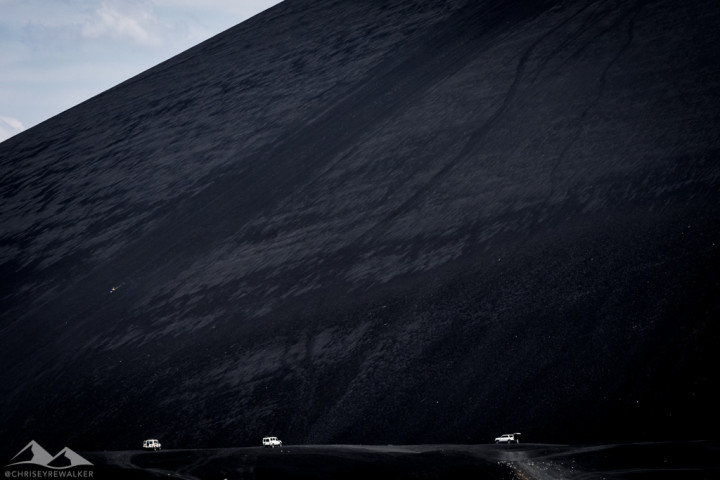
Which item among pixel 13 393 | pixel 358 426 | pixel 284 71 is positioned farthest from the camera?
pixel 284 71

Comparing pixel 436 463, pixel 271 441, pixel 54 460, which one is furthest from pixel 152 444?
pixel 436 463

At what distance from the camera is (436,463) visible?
770mm

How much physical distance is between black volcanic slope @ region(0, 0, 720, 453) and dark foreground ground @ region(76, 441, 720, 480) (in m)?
0.07

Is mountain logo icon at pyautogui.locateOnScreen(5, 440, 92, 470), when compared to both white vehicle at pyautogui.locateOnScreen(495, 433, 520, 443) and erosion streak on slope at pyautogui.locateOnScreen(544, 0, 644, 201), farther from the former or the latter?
erosion streak on slope at pyautogui.locateOnScreen(544, 0, 644, 201)

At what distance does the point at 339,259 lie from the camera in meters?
1.50

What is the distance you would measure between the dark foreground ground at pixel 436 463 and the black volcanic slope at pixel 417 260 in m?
0.07

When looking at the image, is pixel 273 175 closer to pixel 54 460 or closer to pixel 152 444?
pixel 152 444

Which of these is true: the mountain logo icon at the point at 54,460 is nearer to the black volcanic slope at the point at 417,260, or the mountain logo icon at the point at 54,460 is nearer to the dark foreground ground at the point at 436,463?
the dark foreground ground at the point at 436,463

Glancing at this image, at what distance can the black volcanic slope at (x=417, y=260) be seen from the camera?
99 centimetres

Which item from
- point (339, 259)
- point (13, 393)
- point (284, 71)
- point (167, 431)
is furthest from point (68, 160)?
point (167, 431)

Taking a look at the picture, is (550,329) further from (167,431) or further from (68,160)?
(68,160)

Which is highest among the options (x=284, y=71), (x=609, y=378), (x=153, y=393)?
(x=284, y=71)

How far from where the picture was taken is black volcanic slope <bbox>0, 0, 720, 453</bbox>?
39.0 inches

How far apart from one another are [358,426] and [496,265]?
414 millimetres
